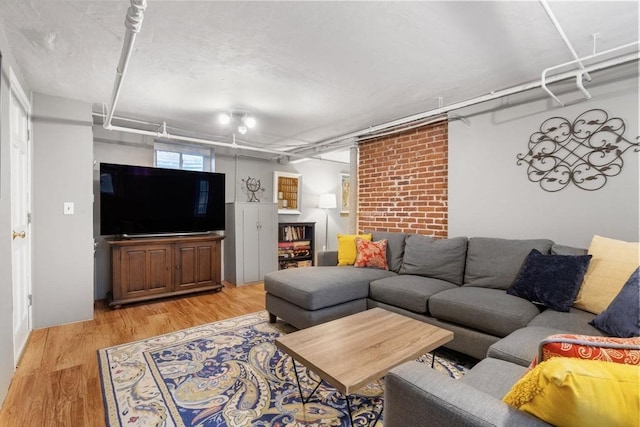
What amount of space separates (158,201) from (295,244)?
263cm

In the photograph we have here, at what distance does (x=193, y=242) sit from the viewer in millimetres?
4113

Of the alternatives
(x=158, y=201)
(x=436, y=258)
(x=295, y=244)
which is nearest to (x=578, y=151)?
(x=436, y=258)

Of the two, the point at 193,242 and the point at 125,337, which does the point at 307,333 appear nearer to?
the point at 125,337

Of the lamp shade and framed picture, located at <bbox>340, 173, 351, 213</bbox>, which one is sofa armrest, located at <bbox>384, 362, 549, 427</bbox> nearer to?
the lamp shade

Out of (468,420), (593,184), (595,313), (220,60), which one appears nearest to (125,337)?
(220,60)

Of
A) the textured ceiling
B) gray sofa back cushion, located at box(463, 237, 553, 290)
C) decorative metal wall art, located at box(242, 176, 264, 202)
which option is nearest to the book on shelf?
decorative metal wall art, located at box(242, 176, 264, 202)

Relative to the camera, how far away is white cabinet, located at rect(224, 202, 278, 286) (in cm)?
457

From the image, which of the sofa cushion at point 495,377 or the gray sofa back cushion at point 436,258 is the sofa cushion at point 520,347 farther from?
the gray sofa back cushion at point 436,258

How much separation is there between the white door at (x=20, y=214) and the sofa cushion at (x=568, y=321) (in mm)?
3657

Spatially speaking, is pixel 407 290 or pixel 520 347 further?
pixel 407 290

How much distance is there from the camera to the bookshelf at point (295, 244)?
564cm

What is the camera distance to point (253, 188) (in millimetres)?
5262

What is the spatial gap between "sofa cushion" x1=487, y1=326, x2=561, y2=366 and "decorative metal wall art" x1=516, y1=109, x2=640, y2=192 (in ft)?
4.82

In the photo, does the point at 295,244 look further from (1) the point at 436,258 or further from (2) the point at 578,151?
(2) the point at 578,151
